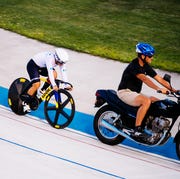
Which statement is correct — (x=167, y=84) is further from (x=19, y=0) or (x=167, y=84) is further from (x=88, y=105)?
(x=19, y=0)

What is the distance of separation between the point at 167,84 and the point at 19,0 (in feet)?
46.9

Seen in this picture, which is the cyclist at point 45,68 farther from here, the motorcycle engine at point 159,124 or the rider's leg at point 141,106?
the motorcycle engine at point 159,124

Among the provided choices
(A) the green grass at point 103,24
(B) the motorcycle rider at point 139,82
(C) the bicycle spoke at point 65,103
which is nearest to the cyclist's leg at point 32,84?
(C) the bicycle spoke at point 65,103

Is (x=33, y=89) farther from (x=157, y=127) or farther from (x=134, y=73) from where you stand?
(x=157, y=127)

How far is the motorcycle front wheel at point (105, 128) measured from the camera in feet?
28.1

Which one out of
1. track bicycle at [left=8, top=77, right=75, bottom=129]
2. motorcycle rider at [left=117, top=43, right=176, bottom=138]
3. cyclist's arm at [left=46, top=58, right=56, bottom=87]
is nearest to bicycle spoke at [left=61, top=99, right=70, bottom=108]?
track bicycle at [left=8, top=77, right=75, bottom=129]

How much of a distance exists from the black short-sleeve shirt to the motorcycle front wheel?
57cm

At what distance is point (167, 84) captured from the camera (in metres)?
7.94

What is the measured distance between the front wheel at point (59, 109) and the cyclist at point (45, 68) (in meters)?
0.21

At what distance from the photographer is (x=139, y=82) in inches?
330

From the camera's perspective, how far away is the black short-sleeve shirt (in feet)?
26.5

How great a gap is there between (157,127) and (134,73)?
106cm

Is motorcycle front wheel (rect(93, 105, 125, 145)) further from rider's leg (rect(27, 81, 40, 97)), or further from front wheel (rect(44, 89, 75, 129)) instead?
rider's leg (rect(27, 81, 40, 97))

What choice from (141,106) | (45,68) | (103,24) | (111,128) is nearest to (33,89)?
(45,68)
